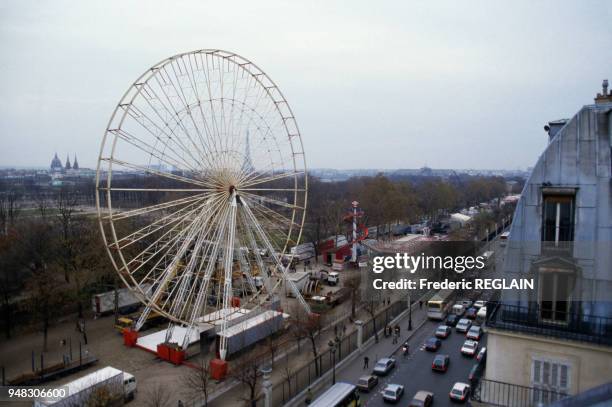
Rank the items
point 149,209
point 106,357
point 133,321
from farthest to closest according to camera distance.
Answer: point 133,321 < point 106,357 < point 149,209

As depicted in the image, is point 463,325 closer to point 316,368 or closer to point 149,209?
point 316,368

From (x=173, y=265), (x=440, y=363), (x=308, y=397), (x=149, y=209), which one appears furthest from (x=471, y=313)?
(x=149, y=209)

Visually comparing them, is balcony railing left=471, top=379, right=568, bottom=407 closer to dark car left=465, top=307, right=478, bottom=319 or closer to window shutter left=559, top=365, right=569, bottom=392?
window shutter left=559, top=365, right=569, bottom=392

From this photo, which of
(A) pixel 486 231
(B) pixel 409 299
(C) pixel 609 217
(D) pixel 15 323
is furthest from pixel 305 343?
(A) pixel 486 231

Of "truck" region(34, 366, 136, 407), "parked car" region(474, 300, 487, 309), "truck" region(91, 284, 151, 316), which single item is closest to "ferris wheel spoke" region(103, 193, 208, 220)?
"truck" region(34, 366, 136, 407)

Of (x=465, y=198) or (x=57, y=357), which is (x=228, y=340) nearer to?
(x=57, y=357)

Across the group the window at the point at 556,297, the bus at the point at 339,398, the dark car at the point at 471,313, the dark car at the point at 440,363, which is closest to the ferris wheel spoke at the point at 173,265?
the bus at the point at 339,398
